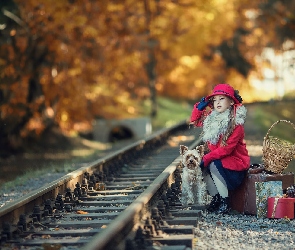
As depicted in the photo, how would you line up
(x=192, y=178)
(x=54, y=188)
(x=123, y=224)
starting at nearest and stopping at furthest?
(x=123, y=224) < (x=192, y=178) < (x=54, y=188)

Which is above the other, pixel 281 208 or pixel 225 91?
pixel 225 91

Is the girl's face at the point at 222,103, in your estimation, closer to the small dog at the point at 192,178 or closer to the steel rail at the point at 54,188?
the small dog at the point at 192,178

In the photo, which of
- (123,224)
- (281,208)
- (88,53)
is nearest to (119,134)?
(88,53)

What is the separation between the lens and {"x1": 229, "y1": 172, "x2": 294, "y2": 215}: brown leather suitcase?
7273 mm

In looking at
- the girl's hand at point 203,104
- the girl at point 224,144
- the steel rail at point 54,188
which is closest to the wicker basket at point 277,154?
the girl at point 224,144

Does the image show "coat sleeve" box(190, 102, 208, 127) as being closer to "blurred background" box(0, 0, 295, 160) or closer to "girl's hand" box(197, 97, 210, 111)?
"girl's hand" box(197, 97, 210, 111)

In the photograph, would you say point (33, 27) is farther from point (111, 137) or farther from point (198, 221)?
point (198, 221)

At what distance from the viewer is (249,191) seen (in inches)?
290

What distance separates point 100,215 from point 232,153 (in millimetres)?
1542

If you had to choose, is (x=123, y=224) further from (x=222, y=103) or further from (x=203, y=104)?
(x=203, y=104)

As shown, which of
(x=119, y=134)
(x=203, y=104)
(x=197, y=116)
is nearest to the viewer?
(x=203, y=104)

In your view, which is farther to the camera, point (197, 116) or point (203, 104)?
point (197, 116)

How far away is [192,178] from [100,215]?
3.35ft

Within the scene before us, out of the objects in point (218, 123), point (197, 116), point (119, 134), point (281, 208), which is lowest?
point (281, 208)
